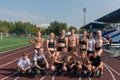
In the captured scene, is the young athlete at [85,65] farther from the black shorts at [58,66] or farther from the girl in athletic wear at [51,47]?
the girl in athletic wear at [51,47]

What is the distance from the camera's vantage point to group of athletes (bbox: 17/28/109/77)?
14.6 m

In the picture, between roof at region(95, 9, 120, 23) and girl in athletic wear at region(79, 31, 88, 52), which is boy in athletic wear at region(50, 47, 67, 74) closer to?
girl in athletic wear at region(79, 31, 88, 52)

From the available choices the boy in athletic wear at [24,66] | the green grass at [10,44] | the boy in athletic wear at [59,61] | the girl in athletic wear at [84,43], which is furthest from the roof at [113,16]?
the boy in athletic wear at [24,66]

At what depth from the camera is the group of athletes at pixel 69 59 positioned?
14578 mm

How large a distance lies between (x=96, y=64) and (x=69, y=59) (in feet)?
3.74

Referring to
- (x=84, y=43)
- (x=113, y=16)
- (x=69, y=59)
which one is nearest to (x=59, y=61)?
(x=69, y=59)

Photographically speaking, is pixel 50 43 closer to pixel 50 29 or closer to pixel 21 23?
pixel 50 29

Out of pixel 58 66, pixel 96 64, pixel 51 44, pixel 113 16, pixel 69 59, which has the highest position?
pixel 113 16

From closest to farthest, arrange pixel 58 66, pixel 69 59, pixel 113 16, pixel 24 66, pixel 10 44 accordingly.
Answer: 1. pixel 24 66
2. pixel 69 59
3. pixel 58 66
4. pixel 10 44
5. pixel 113 16

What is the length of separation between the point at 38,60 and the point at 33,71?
1.80 ft

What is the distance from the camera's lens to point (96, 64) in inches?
572

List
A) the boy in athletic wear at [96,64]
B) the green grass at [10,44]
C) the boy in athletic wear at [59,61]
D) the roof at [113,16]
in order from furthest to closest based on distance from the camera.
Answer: the roof at [113,16], the green grass at [10,44], the boy in athletic wear at [59,61], the boy in athletic wear at [96,64]

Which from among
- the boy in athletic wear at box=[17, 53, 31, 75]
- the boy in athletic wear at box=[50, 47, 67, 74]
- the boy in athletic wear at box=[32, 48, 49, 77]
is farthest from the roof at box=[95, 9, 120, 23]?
the boy in athletic wear at box=[17, 53, 31, 75]

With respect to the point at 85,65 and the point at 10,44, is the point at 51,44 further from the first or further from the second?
the point at 10,44
